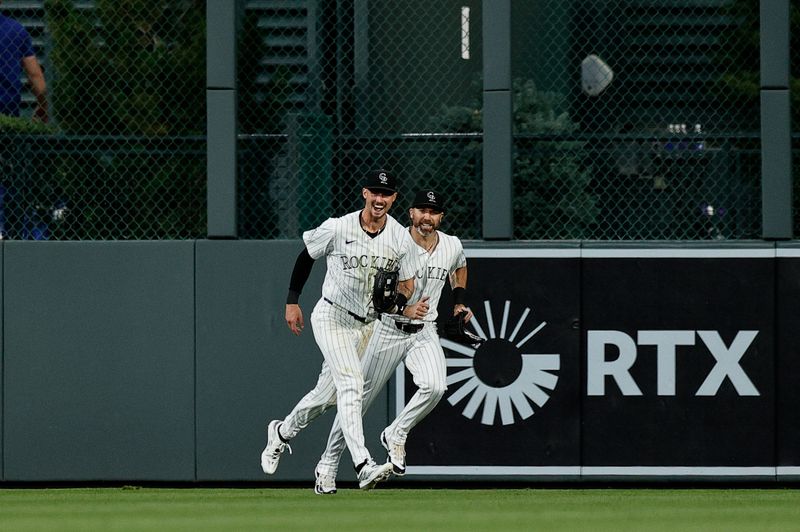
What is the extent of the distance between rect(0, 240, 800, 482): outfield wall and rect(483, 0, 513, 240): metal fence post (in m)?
0.37

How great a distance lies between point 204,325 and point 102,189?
1281mm

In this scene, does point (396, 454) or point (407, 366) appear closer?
point (396, 454)

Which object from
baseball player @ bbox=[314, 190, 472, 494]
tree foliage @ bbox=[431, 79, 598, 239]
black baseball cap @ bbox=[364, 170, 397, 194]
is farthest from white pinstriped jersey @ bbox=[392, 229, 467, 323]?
tree foliage @ bbox=[431, 79, 598, 239]

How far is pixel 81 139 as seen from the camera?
9812 millimetres

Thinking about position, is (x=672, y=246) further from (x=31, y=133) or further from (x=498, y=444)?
(x=31, y=133)

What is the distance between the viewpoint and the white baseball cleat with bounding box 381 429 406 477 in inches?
333

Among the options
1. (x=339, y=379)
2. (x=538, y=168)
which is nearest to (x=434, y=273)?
(x=339, y=379)

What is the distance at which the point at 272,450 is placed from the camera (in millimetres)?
9055

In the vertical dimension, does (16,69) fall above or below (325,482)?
above

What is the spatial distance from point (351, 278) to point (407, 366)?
733 mm

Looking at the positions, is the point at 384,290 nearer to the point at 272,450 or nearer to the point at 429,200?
the point at 429,200

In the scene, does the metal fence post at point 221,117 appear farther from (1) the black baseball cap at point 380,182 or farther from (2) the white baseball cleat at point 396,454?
(2) the white baseball cleat at point 396,454

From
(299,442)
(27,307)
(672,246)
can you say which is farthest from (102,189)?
(672,246)

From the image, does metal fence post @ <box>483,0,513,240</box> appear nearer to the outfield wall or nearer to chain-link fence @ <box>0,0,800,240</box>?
chain-link fence @ <box>0,0,800,240</box>
